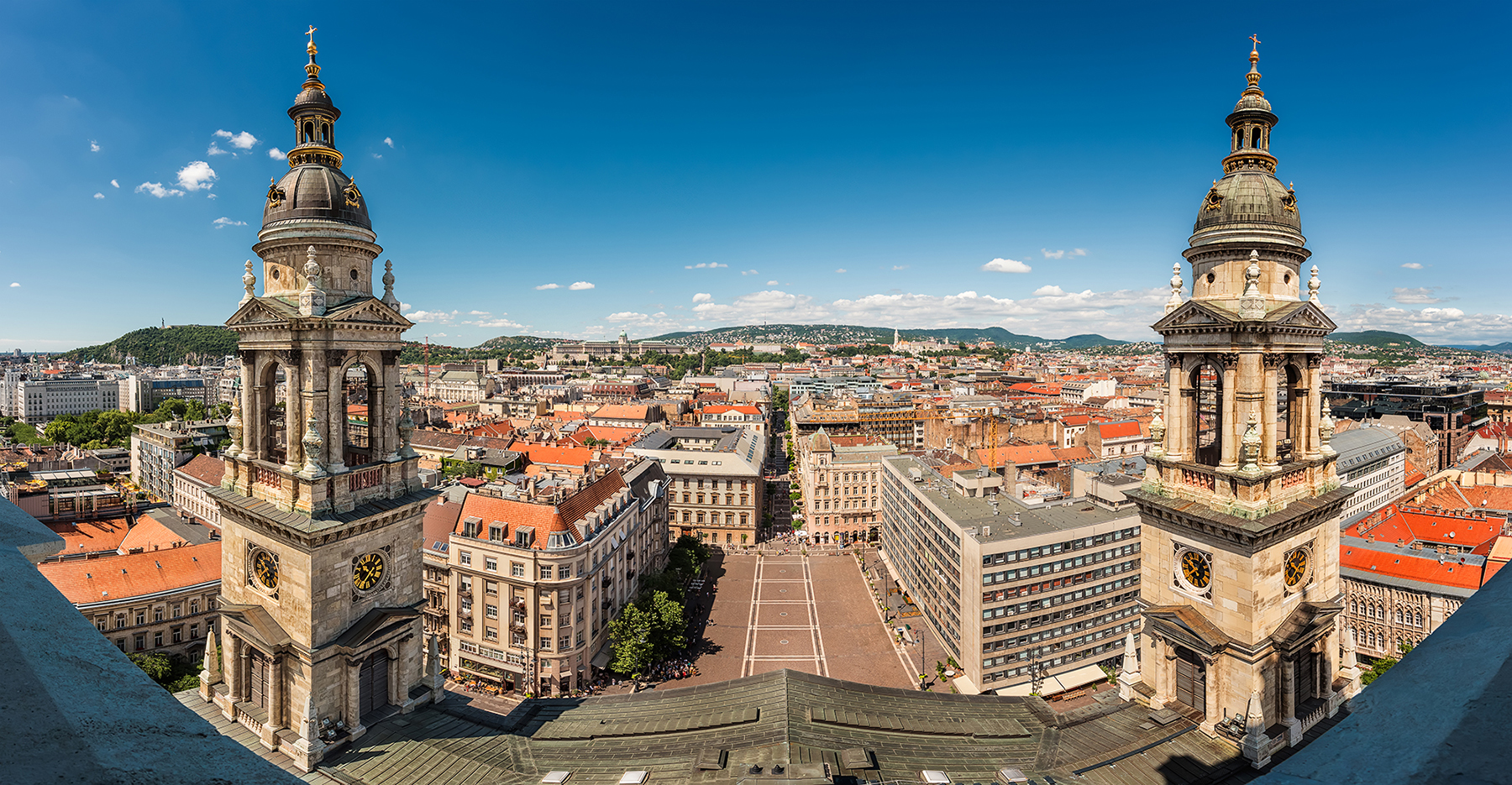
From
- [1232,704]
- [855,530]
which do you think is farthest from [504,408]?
[1232,704]

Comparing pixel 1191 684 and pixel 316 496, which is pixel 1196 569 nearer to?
pixel 1191 684

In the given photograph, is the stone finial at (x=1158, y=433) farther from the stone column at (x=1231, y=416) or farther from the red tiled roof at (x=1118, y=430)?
the red tiled roof at (x=1118, y=430)

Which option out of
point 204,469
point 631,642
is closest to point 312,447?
point 631,642

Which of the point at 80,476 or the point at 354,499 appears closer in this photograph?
the point at 354,499

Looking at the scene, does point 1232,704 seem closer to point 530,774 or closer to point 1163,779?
point 1163,779

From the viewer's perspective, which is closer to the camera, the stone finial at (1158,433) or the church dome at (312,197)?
the church dome at (312,197)

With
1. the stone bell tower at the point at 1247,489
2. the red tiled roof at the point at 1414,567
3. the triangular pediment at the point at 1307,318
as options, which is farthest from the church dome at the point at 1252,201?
the red tiled roof at the point at 1414,567
